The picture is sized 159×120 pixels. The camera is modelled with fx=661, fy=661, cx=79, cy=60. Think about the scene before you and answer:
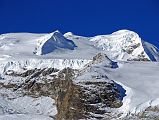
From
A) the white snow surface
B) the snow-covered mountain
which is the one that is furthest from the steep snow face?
the white snow surface

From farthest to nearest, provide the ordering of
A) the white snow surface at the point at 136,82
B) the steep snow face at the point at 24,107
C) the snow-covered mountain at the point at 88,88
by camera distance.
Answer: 1. the snow-covered mountain at the point at 88,88
2. the steep snow face at the point at 24,107
3. the white snow surface at the point at 136,82

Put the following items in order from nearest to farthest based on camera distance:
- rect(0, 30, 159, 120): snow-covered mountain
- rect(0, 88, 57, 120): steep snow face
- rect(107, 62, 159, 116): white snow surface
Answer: rect(107, 62, 159, 116): white snow surface, rect(0, 88, 57, 120): steep snow face, rect(0, 30, 159, 120): snow-covered mountain

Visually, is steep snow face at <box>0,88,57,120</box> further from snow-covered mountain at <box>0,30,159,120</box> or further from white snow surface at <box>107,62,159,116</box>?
white snow surface at <box>107,62,159,116</box>

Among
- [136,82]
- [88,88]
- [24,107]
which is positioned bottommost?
[24,107]

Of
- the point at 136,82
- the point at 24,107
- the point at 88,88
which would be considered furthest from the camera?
the point at 88,88

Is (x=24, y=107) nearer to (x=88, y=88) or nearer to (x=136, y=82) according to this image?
(x=88, y=88)

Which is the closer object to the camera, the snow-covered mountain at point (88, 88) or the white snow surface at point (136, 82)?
the white snow surface at point (136, 82)

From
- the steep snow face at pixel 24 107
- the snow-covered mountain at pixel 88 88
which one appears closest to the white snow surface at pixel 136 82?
the snow-covered mountain at pixel 88 88

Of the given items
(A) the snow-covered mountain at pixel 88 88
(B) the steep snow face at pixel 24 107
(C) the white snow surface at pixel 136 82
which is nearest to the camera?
(C) the white snow surface at pixel 136 82

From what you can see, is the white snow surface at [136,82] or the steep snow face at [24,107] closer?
the white snow surface at [136,82]

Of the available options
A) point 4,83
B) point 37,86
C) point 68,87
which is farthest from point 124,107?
point 68,87

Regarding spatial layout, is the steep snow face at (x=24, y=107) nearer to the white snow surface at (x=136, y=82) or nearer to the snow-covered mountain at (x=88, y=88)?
the snow-covered mountain at (x=88, y=88)

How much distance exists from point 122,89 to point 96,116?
8583 mm

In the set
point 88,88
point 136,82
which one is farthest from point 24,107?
point 136,82
